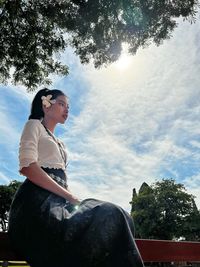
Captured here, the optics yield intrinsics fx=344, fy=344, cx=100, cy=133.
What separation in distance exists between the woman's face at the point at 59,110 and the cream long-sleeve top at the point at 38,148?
30cm

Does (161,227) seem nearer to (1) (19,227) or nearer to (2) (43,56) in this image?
(2) (43,56)

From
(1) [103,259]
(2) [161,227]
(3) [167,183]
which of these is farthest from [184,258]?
(3) [167,183]

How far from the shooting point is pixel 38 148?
2.76 metres

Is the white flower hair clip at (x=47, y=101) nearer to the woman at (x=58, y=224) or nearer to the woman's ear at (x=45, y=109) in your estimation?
the woman's ear at (x=45, y=109)

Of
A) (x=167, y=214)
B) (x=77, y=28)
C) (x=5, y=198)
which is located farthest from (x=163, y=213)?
(x=77, y=28)

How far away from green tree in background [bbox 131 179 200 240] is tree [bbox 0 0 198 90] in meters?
57.7

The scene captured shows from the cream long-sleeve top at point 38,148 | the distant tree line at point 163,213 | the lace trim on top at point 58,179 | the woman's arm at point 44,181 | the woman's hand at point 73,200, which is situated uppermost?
the distant tree line at point 163,213

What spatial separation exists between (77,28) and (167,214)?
199 ft

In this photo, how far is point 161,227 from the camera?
204 feet

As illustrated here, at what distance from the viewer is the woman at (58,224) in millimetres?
2086

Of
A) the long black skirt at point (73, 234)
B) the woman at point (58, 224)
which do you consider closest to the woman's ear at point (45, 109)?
the woman at point (58, 224)

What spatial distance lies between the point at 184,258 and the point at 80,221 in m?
1.91

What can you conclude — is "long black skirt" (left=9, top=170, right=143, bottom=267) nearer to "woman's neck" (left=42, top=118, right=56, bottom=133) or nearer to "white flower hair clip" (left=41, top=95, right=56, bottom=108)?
"woman's neck" (left=42, top=118, right=56, bottom=133)

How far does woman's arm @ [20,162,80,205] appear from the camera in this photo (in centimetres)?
243
